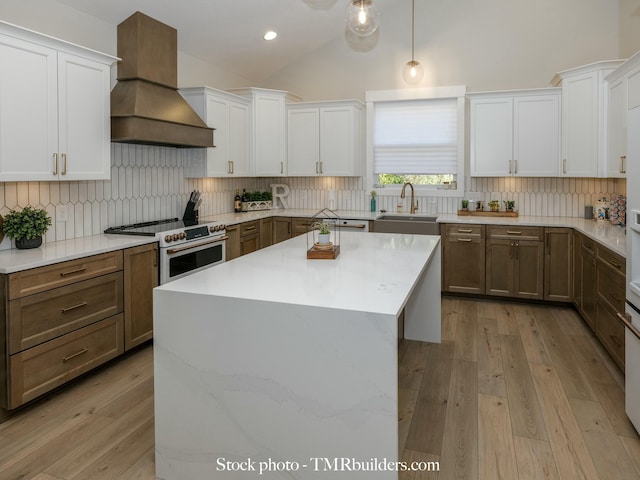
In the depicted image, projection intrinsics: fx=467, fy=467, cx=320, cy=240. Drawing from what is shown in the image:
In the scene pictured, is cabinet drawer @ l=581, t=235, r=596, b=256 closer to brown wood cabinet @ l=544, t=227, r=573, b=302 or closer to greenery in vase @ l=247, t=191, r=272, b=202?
brown wood cabinet @ l=544, t=227, r=573, b=302

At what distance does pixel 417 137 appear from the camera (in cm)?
590

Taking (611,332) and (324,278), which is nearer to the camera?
→ (324,278)

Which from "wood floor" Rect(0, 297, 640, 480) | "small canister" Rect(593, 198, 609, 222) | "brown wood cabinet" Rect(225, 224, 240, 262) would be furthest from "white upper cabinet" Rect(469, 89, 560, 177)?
"brown wood cabinet" Rect(225, 224, 240, 262)

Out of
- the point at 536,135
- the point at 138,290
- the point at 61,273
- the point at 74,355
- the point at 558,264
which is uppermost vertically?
the point at 536,135

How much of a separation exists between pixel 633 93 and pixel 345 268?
9.47 feet

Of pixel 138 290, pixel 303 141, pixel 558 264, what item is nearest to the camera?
pixel 138 290

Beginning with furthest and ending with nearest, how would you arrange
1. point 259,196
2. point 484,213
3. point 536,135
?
1. point 259,196
2. point 484,213
3. point 536,135

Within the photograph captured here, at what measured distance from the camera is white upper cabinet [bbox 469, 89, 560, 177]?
16.5 feet

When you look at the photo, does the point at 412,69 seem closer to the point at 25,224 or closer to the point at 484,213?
the point at 484,213

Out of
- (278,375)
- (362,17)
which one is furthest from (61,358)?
(362,17)

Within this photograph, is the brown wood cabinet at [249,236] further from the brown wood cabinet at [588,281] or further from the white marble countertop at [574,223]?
the brown wood cabinet at [588,281]

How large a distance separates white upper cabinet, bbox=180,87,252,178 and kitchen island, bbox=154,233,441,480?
2.93 meters

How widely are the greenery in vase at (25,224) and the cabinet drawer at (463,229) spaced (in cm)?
384

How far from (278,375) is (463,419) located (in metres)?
1.30
